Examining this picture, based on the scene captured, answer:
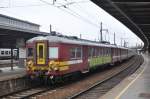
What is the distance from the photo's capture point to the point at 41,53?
21.8 meters

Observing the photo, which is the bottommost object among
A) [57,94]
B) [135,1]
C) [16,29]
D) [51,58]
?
[57,94]

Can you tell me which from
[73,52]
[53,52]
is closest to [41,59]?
[53,52]

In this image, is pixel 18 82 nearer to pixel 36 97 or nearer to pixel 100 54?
pixel 36 97

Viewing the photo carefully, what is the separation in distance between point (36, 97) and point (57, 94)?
1.45 m

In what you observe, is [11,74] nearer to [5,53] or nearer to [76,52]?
[76,52]

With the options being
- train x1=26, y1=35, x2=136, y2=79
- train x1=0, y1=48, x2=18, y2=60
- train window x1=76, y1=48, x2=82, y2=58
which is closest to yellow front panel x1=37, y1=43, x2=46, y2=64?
train x1=26, y1=35, x2=136, y2=79

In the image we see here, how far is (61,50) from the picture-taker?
21.4m

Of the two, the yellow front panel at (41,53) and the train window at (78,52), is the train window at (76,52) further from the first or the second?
the yellow front panel at (41,53)

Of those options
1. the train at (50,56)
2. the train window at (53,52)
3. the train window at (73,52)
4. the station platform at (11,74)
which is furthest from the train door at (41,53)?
the train window at (73,52)

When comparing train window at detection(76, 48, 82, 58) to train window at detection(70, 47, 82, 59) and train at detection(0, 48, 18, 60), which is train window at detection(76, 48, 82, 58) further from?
train at detection(0, 48, 18, 60)

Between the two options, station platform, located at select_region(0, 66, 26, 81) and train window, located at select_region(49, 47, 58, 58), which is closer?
train window, located at select_region(49, 47, 58, 58)

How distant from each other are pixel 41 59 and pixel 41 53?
33 centimetres

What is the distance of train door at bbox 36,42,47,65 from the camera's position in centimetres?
2159

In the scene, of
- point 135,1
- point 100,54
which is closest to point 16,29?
point 100,54
